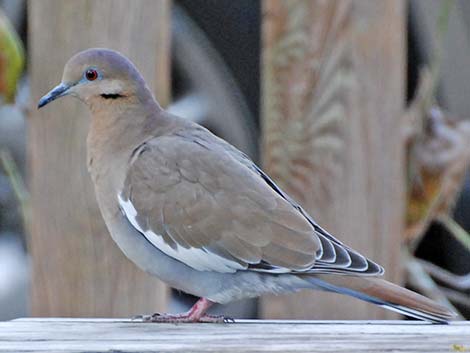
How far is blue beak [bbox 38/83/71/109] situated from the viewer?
3584mm

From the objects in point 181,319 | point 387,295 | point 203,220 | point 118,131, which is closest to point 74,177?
point 118,131

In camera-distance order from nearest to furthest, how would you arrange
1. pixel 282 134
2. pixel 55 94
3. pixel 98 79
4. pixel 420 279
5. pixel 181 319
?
pixel 181 319, pixel 55 94, pixel 98 79, pixel 282 134, pixel 420 279

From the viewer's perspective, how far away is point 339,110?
3.83 metres

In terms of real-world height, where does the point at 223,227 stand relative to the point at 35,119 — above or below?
below

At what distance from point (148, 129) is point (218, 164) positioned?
0.31 metres

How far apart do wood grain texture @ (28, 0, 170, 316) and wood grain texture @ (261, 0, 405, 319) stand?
0.38 meters

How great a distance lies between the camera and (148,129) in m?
3.72

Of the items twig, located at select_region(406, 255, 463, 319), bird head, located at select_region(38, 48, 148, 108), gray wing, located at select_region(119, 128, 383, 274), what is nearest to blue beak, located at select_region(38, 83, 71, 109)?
bird head, located at select_region(38, 48, 148, 108)

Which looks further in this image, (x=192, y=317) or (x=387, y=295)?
(x=192, y=317)

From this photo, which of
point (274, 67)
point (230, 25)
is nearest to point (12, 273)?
point (230, 25)

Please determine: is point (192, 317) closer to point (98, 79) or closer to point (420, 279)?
point (98, 79)

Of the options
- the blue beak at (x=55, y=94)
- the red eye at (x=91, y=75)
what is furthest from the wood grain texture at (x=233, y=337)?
the red eye at (x=91, y=75)

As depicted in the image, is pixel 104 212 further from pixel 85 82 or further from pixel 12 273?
pixel 12 273

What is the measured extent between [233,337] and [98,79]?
1.06 metres
